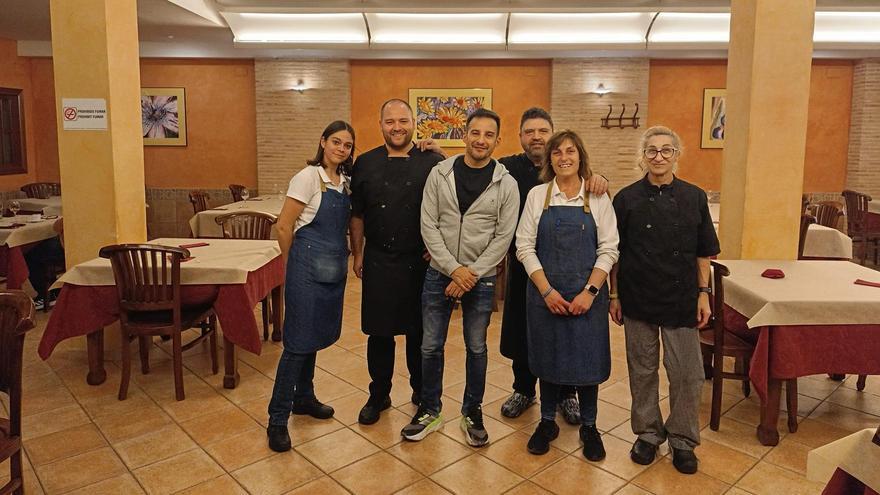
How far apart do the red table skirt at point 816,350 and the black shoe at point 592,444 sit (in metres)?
0.85

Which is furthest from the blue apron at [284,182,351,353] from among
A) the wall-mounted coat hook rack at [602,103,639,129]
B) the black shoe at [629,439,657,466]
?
the wall-mounted coat hook rack at [602,103,639,129]

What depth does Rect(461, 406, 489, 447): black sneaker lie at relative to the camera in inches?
124

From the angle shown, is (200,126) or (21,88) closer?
(21,88)

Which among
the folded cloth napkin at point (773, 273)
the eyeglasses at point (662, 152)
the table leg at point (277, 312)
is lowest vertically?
the table leg at point (277, 312)

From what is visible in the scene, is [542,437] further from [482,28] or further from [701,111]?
[701,111]

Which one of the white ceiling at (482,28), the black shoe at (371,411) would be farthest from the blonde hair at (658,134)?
the white ceiling at (482,28)

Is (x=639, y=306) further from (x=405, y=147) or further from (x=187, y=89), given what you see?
(x=187, y=89)

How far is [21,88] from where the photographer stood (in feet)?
31.0

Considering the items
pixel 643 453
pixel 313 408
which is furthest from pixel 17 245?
pixel 643 453

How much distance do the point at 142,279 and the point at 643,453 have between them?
2919 mm

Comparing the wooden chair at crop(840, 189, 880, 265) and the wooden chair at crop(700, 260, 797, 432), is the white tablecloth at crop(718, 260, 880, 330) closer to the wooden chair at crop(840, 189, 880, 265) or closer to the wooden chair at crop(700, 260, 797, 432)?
the wooden chair at crop(700, 260, 797, 432)

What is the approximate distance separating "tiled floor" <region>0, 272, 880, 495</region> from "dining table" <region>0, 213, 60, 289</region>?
5.01ft

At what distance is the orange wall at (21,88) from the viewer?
910 centimetres

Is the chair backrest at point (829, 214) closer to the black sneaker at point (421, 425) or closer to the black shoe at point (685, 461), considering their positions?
the black shoe at point (685, 461)
